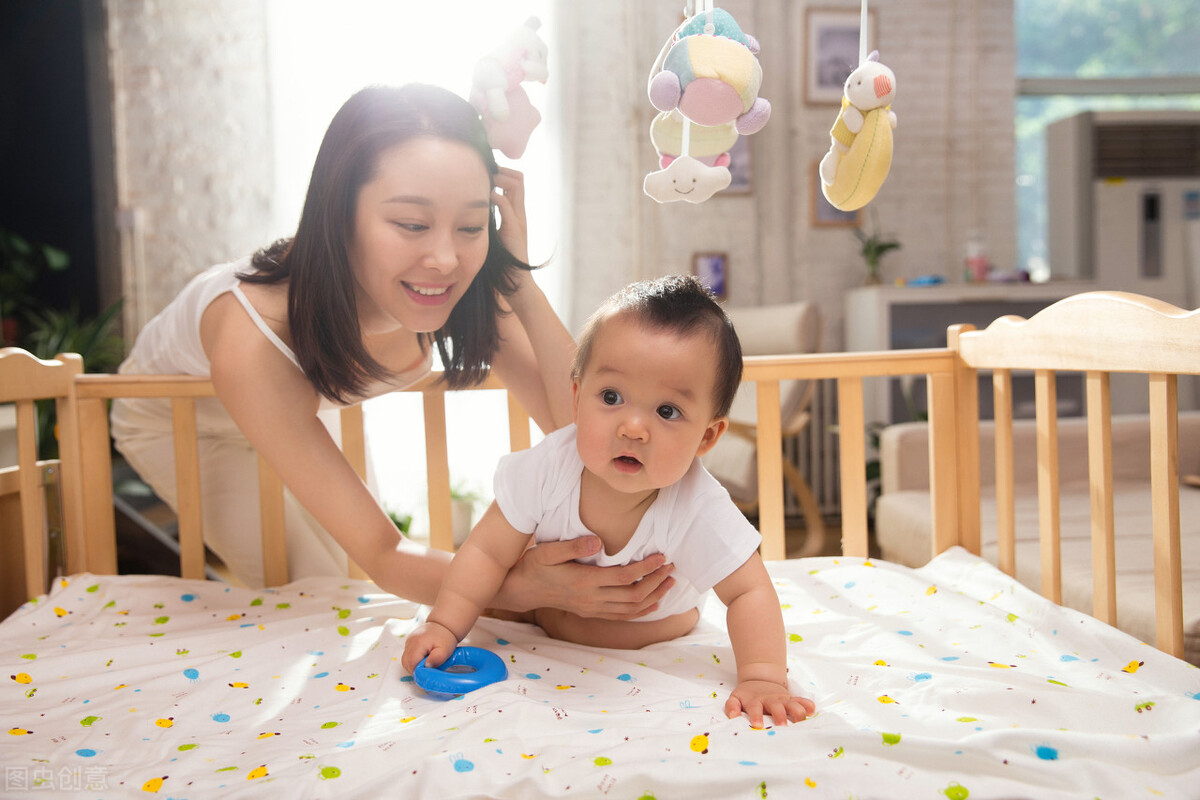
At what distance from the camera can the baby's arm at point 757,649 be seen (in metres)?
0.93

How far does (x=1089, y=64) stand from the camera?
4496mm

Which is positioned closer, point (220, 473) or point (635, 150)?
point (220, 473)

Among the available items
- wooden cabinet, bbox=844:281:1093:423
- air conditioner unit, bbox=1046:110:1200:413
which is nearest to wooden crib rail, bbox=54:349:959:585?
wooden cabinet, bbox=844:281:1093:423

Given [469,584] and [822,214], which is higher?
[822,214]

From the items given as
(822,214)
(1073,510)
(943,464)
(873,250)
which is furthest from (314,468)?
(822,214)

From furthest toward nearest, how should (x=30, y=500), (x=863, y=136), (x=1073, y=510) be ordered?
(x=1073, y=510) < (x=30, y=500) < (x=863, y=136)

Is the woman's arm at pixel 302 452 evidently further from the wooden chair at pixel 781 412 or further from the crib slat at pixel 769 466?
the wooden chair at pixel 781 412

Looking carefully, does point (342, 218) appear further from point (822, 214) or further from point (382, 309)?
point (822, 214)

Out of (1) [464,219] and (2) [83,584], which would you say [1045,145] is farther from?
(2) [83,584]

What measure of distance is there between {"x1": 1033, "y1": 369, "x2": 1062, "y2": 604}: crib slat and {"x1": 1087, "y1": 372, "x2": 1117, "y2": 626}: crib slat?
9cm

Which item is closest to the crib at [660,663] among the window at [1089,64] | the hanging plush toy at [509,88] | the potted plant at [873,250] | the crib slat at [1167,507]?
the crib slat at [1167,507]

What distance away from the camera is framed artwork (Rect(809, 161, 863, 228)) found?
4.16 metres

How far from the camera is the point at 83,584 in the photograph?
144 centimetres

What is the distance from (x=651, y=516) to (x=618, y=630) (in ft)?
0.68
